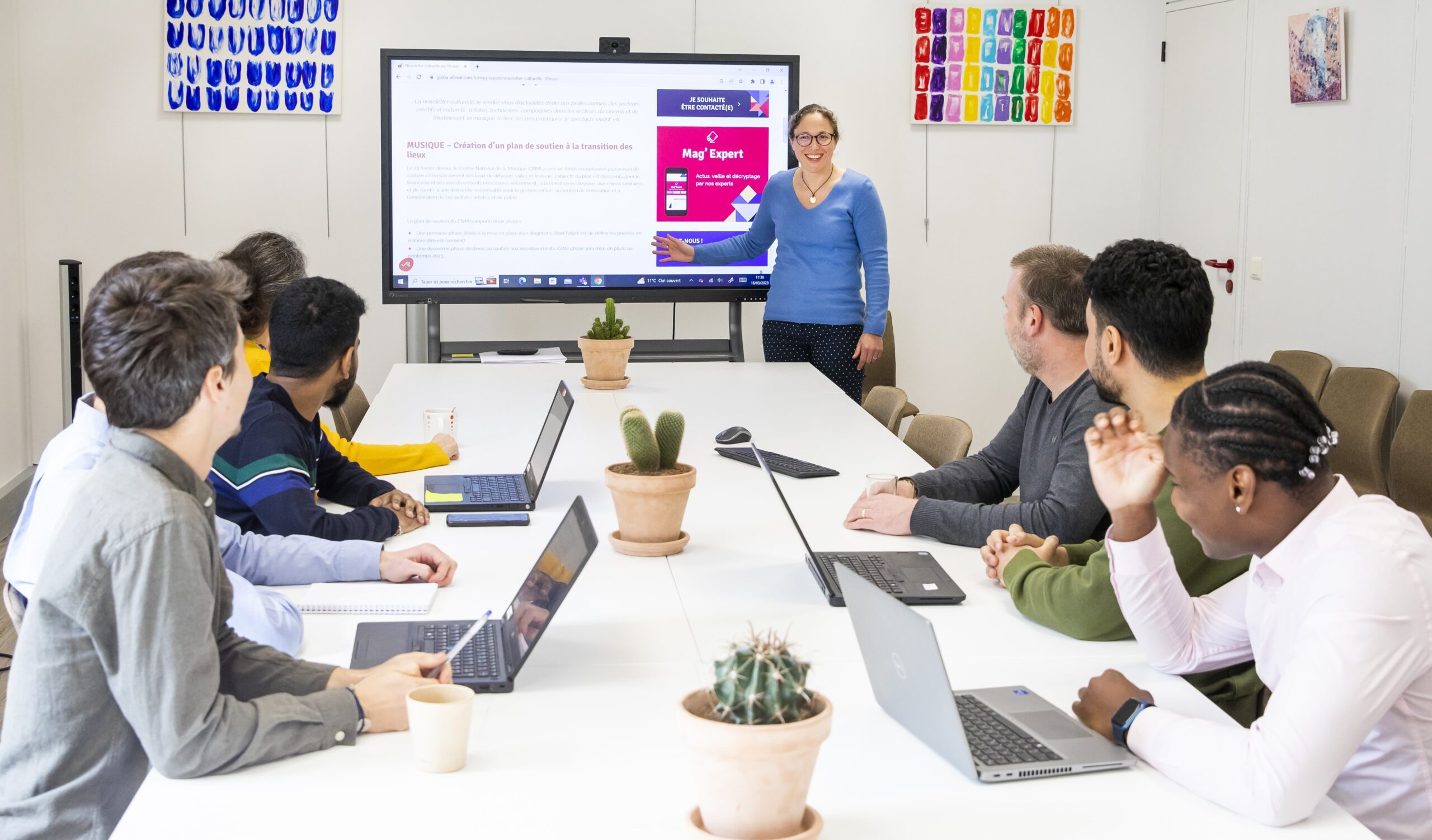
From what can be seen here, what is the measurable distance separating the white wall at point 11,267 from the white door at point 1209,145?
5.26m

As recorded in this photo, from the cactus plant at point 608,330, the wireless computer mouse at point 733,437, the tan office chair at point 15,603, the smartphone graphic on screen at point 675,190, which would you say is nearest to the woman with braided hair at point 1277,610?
the tan office chair at point 15,603

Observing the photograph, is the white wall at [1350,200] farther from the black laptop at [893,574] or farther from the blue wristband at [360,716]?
the blue wristband at [360,716]

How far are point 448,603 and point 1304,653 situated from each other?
1.23 meters

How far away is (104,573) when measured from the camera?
1297mm

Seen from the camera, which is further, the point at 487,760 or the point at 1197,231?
the point at 1197,231

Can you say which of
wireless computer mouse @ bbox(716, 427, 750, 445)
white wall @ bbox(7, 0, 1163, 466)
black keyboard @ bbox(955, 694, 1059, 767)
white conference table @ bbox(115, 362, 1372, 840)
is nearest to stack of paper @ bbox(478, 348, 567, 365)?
white wall @ bbox(7, 0, 1163, 466)

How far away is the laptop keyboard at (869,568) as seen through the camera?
6.70 feet

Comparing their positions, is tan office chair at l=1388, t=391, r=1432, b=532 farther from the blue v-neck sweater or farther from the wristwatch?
the wristwatch

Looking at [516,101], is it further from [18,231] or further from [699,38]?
[18,231]

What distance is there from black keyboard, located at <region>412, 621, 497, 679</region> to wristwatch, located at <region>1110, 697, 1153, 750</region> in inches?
30.0

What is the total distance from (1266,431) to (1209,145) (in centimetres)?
476

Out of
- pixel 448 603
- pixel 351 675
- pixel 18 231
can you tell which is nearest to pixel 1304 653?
pixel 351 675

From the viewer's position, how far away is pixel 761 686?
1123 mm

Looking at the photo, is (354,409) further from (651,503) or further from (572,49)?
(572,49)
